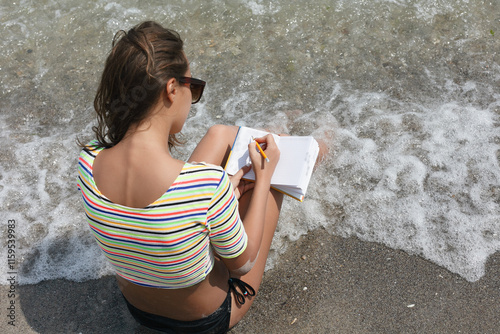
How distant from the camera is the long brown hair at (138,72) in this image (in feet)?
5.83

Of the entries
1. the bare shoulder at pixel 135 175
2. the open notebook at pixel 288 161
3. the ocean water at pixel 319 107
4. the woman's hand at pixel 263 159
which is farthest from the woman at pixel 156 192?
the ocean water at pixel 319 107

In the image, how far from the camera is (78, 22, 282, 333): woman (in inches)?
68.8

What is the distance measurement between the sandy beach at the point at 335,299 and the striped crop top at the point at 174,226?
32.4 inches

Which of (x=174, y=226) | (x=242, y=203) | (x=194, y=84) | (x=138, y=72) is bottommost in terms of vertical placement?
(x=242, y=203)

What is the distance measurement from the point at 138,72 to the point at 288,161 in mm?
983

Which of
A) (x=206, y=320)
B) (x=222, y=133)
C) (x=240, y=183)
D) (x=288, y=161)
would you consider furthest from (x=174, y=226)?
(x=222, y=133)

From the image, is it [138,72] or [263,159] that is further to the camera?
[263,159]

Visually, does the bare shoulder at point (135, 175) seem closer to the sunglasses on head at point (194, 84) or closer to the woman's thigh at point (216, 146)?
the sunglasses on head at point (194, 84)

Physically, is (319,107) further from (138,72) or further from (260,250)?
(138,72)

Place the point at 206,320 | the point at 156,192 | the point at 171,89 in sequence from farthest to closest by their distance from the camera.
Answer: the point at 206,320, the point at 171,89, the point at 156,192

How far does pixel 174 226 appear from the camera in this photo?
1.75 meters

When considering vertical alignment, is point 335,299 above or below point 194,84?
below

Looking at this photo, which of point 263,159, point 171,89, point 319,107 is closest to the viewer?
point 171,89

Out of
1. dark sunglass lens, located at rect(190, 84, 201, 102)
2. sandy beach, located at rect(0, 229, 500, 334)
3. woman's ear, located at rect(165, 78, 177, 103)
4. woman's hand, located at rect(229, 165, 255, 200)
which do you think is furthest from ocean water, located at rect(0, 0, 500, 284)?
woman's ear, located at rect(165, 78, 177, 103)
